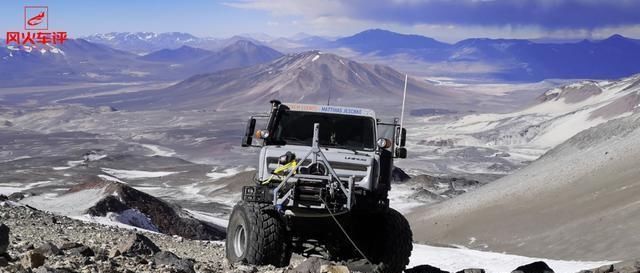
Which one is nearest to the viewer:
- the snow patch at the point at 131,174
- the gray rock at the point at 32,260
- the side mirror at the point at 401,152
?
the gray rock at the point at 32,260

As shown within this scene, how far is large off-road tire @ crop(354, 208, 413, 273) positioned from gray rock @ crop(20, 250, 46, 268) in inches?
164

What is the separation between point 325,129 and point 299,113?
1.39ft

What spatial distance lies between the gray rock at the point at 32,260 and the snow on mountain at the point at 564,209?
16469 mm

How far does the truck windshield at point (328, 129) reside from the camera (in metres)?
10.8

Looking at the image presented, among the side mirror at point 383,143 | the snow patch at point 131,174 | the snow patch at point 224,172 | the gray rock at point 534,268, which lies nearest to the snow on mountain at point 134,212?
the side mirror at point 383,143

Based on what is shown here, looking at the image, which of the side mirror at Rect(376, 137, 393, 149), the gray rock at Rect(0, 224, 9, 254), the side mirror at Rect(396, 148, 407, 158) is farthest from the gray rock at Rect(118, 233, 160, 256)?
the side mirror at Rect(396, 148, 407, 158)

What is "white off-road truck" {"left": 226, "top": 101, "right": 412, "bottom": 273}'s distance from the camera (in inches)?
388

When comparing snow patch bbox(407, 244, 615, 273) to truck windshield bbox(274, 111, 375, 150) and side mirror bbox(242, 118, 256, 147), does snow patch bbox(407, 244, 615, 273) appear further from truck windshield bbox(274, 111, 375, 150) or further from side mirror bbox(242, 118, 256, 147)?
side mirror bbox(242, 118, 256, 147)

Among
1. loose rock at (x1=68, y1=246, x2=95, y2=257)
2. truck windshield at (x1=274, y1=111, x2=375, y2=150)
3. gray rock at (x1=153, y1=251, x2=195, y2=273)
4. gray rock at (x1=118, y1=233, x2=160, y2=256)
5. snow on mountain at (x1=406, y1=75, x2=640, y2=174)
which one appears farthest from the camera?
snow on mountain at (x1=406, y1=75, x2=640, y2=174)

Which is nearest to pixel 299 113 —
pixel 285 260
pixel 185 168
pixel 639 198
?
pixel 285 260

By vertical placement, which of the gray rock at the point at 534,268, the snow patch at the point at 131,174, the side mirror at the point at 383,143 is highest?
the side mirror at the point at 383,143

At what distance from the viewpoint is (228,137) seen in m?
144

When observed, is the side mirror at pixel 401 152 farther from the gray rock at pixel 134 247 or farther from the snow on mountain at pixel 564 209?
the snow on mountain at pixel 564 209

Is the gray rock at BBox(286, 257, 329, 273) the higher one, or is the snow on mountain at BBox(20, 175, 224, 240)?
the gray rock at BBox(286, 257, 329, 273)
